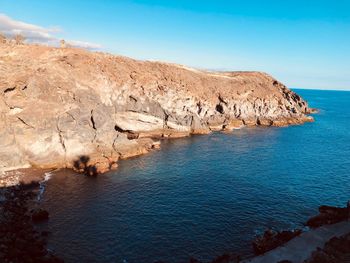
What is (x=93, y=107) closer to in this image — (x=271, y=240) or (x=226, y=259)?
(x=226, y=259)

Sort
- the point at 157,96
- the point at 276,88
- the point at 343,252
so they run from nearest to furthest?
the point at 343,252 → the point at 157,96 → the point at 276,88

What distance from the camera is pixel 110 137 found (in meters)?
70.2

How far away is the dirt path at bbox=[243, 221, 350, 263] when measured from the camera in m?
32.8

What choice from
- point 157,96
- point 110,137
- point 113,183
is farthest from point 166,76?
point 113,183

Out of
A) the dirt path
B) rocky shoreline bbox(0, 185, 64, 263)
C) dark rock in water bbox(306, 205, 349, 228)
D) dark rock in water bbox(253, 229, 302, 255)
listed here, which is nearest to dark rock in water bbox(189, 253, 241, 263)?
the dirt path

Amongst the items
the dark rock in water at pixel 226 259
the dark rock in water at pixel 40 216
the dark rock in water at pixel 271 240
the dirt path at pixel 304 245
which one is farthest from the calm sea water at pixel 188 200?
the dirt path at pixel 304 245

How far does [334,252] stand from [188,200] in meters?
21.5

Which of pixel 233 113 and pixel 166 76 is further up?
pixel 166 76

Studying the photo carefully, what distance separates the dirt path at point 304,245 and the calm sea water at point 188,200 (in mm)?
3126

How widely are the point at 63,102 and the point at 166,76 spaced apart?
1831 inches

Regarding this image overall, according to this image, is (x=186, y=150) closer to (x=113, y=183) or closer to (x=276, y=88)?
(x=113, y=183)

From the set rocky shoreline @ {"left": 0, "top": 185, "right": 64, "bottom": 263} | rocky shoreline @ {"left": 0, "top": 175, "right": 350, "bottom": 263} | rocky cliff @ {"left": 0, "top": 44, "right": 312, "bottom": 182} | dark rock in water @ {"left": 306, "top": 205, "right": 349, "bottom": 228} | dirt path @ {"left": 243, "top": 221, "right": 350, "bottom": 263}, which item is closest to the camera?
rocky shoreline @ {"left": 0, "top": 175, "right": 350, "bottom": 263}

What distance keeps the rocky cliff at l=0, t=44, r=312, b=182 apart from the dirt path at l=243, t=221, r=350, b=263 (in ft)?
119

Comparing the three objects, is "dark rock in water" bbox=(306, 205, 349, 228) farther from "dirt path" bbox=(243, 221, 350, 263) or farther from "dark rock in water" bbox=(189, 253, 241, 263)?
"dark rock in water" bbox=(189, 253, 241, 263)
